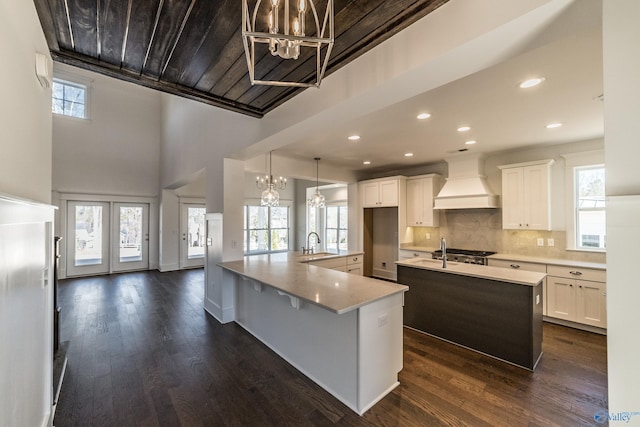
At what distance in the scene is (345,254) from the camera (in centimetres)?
470

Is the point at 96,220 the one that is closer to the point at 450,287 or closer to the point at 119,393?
the point at 119,393

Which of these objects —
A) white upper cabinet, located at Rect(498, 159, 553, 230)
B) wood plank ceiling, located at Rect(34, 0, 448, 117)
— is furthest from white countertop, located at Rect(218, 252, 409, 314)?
white upper cabinet, located at Rect(498, 159, 553, 230)

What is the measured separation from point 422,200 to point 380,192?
896 millimetres

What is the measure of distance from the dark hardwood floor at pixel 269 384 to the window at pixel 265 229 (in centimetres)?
523

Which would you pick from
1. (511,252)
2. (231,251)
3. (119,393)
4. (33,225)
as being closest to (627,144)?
(33,225)

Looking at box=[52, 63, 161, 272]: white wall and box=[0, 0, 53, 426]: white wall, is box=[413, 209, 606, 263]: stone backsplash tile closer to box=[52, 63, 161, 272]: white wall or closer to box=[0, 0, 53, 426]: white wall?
box=[0, 0, 53, 426]: white wall

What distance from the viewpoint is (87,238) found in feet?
21.8

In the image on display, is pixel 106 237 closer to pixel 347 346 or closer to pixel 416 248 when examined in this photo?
pixel 347 346

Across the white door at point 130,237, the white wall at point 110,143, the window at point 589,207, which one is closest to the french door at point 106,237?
the white door at point 130,237

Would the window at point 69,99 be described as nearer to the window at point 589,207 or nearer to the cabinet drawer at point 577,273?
the cabinet drawer at point 577,273

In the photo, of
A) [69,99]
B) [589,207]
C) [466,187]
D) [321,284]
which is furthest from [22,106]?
[69,99]

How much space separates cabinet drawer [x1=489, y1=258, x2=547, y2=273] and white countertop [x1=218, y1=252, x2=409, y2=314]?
2694 mm

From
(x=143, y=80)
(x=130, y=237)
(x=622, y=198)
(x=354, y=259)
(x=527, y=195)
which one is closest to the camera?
(x=622, y=198)

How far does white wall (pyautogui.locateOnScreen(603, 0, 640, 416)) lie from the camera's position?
0.82 m
